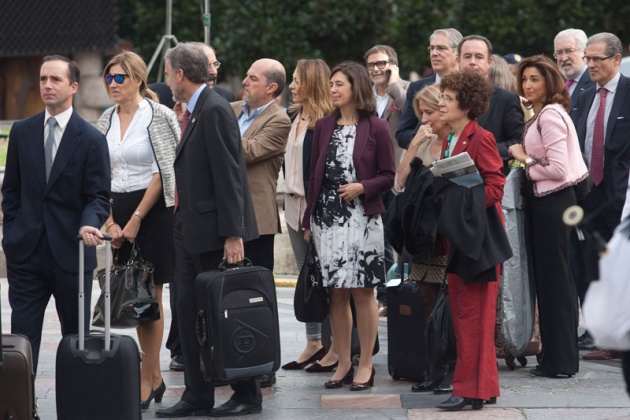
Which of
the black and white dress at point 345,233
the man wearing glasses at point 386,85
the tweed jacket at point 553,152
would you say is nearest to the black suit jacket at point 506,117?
the tweed jacket at point 553,152

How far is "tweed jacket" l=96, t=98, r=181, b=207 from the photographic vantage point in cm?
786

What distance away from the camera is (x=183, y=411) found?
750cm

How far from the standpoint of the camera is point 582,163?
27.4 feet

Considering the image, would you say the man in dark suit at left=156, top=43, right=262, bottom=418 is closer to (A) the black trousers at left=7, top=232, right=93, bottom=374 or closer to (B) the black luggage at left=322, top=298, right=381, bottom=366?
(A) the black trousers at left=7, top=232, right=93, bottom=374

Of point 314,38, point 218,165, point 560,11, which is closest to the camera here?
point 218,165

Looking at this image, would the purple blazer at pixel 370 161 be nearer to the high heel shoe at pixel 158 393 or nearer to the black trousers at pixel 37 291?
the high heel shoe at pixel 158 393

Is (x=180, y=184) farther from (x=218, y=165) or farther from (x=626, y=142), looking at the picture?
(x=626, y=142)

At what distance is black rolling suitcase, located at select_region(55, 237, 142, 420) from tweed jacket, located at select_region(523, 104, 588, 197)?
2.86 m

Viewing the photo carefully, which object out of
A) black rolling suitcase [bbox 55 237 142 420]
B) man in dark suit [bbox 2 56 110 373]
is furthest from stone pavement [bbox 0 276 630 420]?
black rolling suitcase [bbox 55 237 142 420]

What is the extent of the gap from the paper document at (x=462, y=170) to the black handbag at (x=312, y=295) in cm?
127

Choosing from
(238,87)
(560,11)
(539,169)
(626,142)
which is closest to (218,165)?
(539,169)

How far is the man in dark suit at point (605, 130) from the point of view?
900 cm

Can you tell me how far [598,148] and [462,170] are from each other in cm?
210

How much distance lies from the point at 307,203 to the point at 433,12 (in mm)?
21727
